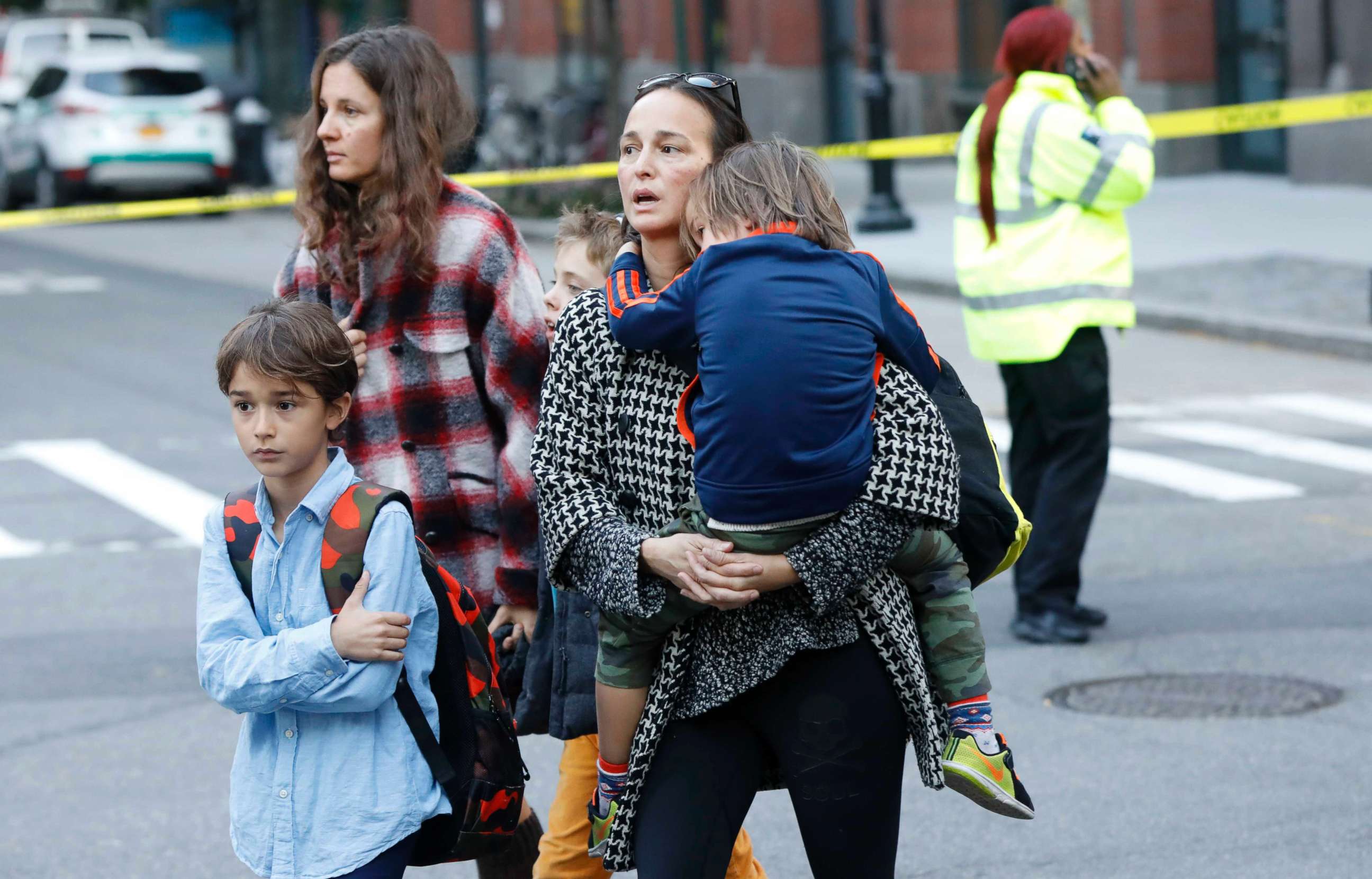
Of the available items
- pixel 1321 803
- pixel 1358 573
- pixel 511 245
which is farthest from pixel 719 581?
pixel 1358 573

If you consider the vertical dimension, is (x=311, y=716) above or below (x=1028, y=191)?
below

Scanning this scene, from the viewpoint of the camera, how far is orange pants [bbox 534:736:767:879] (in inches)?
149

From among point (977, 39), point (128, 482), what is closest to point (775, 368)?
point (128, 482)

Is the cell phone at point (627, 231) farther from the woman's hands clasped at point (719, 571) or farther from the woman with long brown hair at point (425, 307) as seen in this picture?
the woman's hands clasped at point (719, 571)

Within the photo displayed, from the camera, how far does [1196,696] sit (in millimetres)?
6230

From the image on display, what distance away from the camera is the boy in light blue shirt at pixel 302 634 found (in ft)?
10.4

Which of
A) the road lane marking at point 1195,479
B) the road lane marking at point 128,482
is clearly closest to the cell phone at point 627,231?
the road lane marking at point 128,482

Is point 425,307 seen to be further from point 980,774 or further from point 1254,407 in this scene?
point 1254,407

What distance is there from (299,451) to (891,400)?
3.13 feet

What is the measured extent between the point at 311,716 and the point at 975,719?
1076 mm

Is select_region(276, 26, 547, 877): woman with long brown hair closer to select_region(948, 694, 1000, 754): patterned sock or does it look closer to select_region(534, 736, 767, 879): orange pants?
select_region(534, 736, 767, 879): orange pants

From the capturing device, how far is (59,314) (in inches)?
658

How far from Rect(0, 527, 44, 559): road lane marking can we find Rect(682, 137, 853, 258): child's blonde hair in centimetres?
617

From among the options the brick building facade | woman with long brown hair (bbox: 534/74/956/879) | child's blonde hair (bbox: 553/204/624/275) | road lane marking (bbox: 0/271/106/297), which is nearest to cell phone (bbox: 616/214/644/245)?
child's blonde hair (bbox: 553/204/624/275)
